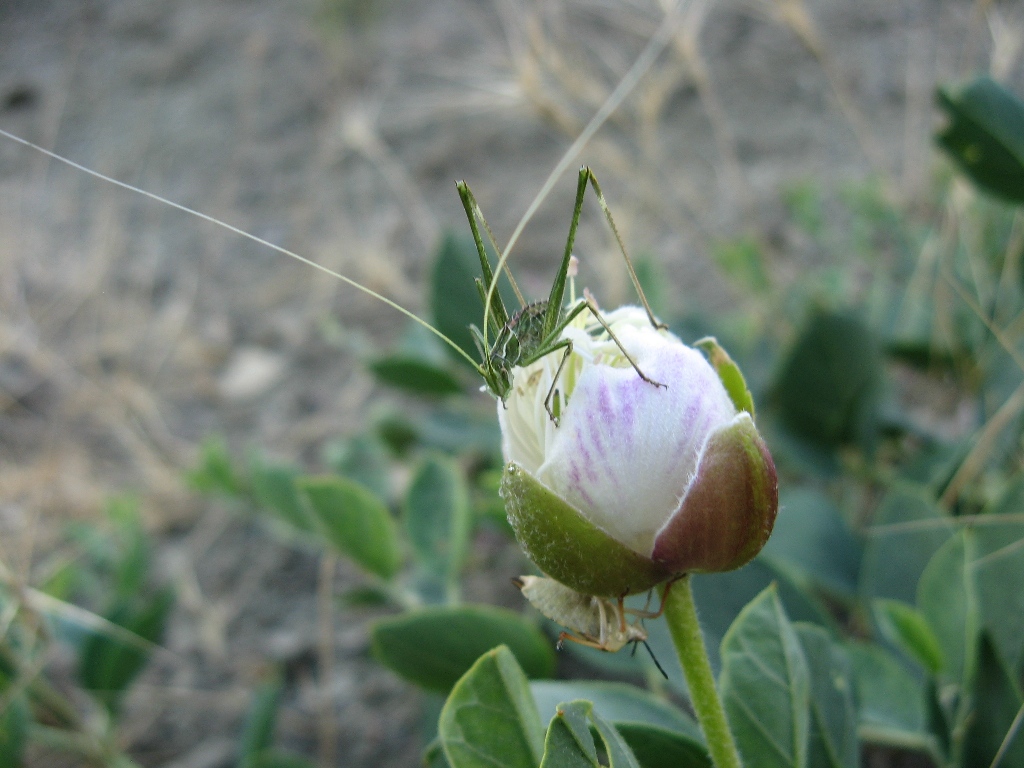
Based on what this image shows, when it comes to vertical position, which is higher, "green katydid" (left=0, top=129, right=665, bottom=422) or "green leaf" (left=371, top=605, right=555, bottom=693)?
"green katydid" (left=0, top=129, right=665, bottom=422)

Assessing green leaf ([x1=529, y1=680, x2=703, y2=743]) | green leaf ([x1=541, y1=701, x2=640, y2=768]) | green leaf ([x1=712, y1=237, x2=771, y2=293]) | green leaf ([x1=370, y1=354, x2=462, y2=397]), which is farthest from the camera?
green leaf ([x1=712, y1=237, x2=771, y2=293])

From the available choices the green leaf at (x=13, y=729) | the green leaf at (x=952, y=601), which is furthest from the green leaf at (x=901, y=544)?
the green leaf at (x=13, y=729)

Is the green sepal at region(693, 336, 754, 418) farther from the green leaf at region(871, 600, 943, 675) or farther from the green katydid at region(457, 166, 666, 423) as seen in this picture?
the green leaf at region(871, 600, 943, 675)

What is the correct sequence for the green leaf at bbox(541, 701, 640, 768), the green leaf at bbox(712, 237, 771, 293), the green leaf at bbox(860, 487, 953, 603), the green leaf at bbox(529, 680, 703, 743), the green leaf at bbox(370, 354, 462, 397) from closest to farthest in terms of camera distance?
the green leaf at bbox(541, 701, 640, 768) → the green leaf at bbox(529, 680, 703, 743) → the green leaf at bbox(860, 487, 953, 603) → the green leaf at bbox(370, 354, 462, 397) → the green leaf at bbox(712, 237, 771, 293)

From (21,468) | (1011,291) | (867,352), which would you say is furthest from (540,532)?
(21,468)

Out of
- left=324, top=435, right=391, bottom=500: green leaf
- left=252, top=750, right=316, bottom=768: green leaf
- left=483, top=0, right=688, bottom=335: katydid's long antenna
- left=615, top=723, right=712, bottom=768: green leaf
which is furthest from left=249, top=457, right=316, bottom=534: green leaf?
left=615, top=723, right=712, bottom=768: green leaf

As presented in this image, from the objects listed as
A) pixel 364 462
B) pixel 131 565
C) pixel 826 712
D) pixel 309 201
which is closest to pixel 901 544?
pixel 826 712

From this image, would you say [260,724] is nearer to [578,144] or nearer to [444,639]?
[444,639]

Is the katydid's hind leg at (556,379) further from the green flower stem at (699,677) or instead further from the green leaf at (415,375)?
the green leaf at (415,375)
